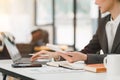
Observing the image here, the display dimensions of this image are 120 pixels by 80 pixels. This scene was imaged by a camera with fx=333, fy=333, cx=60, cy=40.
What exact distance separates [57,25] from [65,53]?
793 centimetres

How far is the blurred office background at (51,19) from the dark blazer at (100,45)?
6.10 m

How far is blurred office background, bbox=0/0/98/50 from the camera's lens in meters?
9.09

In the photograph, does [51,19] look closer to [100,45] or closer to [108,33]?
[100,45]

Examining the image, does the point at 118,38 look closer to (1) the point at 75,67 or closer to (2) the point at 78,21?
(1) the point at 75,67

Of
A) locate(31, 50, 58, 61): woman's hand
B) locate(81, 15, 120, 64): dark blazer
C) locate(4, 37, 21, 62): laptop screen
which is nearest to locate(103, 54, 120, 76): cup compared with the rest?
locate(81, 15, 120, 64): dark blazer

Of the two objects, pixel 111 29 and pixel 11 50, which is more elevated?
pixel 111 29

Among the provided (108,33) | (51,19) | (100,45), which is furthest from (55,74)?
(51,19)

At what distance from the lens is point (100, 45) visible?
2688 millimetres

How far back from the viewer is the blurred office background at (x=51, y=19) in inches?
358

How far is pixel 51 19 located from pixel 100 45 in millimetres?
7568

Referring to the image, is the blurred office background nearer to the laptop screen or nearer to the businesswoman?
the businesswoman

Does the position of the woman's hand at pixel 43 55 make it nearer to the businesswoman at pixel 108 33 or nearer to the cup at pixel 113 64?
the businesswoman at pixel 108 33

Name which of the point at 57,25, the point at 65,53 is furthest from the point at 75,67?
the point at 57,25

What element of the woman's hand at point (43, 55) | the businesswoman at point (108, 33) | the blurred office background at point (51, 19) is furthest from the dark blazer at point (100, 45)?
the blurred office background at point (51, 19)
